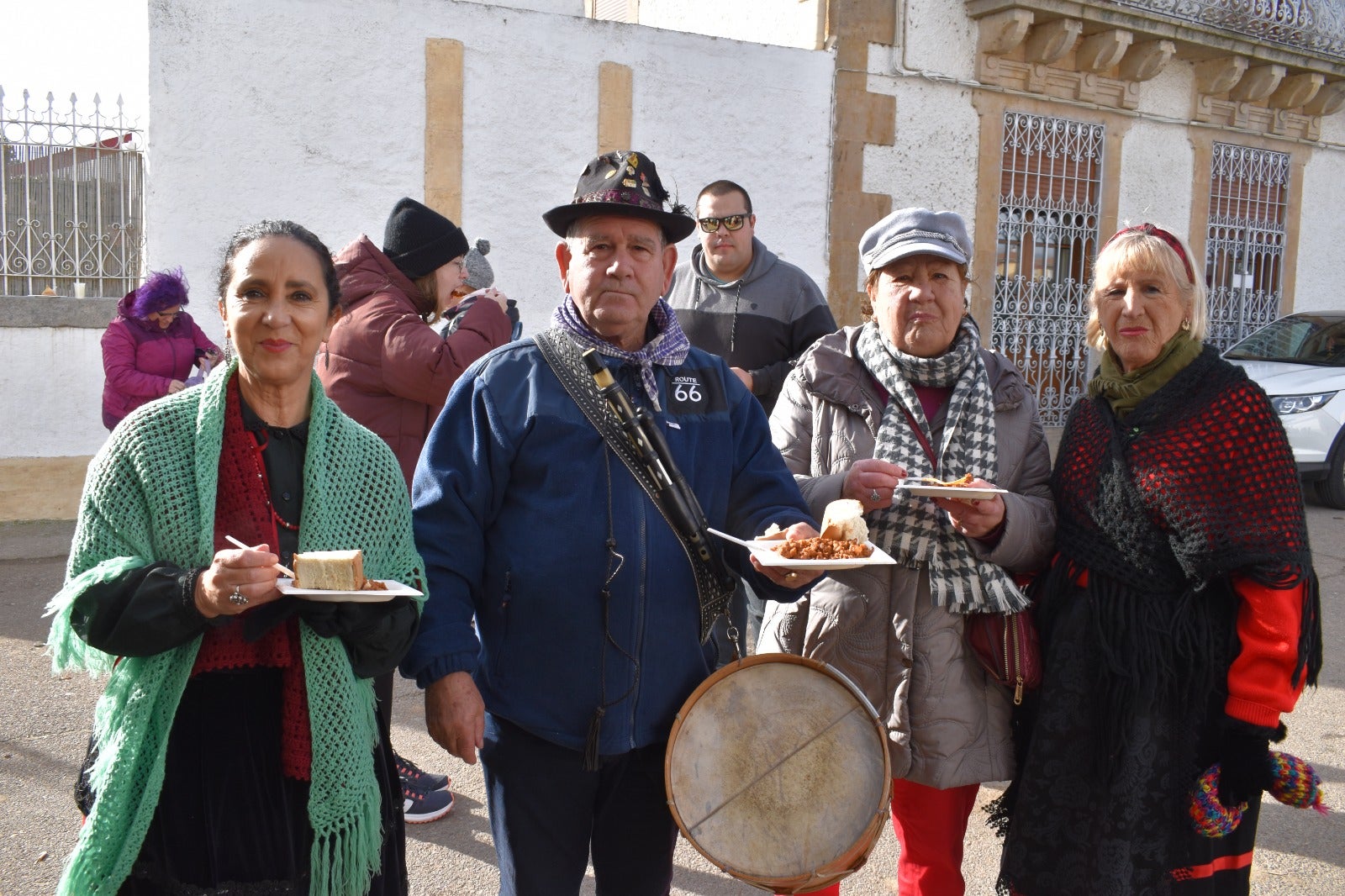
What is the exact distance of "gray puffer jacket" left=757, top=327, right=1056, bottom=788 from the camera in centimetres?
272

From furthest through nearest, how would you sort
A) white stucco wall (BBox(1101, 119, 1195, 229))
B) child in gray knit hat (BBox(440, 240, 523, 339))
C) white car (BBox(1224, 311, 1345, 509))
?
white stucco wall (BBox(1101, 119, 1195, 229)), white car (BBox(1224, 311, 1345, 509)), child in gray knit hat (BBox(440, 240, 523, 339))

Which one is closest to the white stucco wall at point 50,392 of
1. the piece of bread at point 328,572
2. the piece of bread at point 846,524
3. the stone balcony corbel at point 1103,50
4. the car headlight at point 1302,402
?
the piece of bread at point 328,572

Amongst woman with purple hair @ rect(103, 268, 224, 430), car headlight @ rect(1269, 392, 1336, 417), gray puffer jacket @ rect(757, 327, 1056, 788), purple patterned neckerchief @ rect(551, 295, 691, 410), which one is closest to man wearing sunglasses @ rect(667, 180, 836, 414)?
gray puffer jacket @ rect(757, 327, 1056, 788)

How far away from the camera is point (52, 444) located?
8.09m

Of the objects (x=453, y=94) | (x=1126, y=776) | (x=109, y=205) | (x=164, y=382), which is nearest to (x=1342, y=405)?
(x=453, y=94)

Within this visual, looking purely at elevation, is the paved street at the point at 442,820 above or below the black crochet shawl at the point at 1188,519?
below

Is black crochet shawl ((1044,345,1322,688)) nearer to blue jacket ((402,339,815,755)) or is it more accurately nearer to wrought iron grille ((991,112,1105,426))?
blue jacket ((402,339,815,755))

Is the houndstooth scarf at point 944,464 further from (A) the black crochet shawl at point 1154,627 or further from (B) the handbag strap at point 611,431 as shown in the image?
(B) the handbag strap at point 611,431

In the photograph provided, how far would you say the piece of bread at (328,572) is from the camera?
6.16 feet

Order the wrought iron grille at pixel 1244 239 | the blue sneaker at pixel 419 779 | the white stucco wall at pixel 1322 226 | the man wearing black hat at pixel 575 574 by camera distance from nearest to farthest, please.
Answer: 1. the man wearing black hat at pixel 575 574
2. the blue sneaker at pixel 419 779
3. the wrought iron grille at pixel 1244 239
4. the white stucco wall at pixel 1322 226

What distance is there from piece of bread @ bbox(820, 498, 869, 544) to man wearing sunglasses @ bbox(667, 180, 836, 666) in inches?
95.8

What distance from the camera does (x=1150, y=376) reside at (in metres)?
2.75

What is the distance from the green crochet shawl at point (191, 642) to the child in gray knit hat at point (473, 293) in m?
1.84

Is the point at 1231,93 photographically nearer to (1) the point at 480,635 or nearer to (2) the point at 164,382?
(2) the point at 164,382
